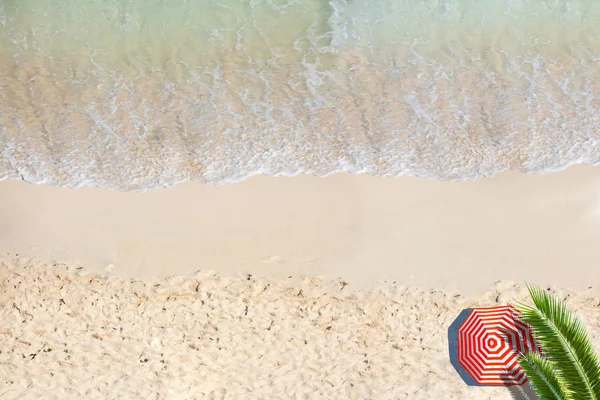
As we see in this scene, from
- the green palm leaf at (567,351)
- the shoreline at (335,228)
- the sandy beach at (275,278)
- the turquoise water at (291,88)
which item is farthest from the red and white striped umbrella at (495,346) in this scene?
the turquoise water at (291,88)

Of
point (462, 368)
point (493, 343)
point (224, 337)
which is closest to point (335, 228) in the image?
point (224, 337)

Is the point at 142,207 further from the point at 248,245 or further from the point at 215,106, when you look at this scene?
the point at 215,106

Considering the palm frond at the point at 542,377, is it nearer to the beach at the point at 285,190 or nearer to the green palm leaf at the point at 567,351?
the green palm leaf at the point at 567,351

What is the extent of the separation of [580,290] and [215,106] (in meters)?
7.13

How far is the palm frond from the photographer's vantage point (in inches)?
254

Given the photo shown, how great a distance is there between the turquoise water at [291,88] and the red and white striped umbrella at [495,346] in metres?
3.38

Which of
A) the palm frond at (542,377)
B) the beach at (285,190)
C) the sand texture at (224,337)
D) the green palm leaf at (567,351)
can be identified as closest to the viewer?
the green palm leaf at (567,351)

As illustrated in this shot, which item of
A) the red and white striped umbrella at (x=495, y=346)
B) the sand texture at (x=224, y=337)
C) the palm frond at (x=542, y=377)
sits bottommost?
the sand texture at (x=224, y=337)

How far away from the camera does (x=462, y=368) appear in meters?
7.61

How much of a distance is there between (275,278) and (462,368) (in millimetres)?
2709

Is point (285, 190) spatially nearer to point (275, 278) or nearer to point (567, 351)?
point (275, 278)

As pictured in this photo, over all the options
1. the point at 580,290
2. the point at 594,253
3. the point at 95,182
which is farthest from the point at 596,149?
the point at 95,182

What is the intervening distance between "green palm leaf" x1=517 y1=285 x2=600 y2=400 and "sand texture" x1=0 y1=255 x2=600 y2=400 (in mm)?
1066

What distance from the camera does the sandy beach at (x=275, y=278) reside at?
763 cm
